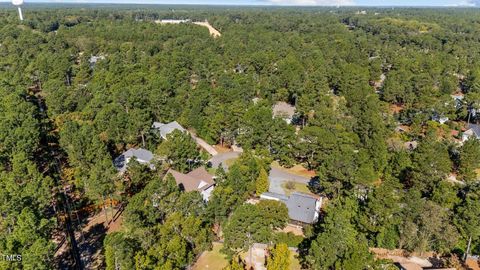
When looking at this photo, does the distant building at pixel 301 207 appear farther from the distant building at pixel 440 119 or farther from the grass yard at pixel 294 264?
the distant building at pixel 440 119

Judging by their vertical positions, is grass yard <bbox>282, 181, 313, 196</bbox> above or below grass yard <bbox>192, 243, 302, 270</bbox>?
below

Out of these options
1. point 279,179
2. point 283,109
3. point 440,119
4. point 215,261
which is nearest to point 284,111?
point 283,109

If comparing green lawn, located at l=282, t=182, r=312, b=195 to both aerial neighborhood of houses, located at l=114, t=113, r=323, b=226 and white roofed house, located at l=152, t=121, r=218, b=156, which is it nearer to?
aerial neighborhood of houses, located at l=114, t=113, r=323, b=226

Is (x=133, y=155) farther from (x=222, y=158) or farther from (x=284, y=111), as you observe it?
(x=284, y=111)

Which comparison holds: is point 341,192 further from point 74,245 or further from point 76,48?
point 76,48

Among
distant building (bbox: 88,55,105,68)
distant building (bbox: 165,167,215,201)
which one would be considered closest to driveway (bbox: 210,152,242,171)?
distant building (bbox: 165,167,215,201)

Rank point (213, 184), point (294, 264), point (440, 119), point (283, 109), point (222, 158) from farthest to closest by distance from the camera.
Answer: point (283, 109)
point (440, 119)
point (222, 158)
point (213, 184)
point (294, 264)
